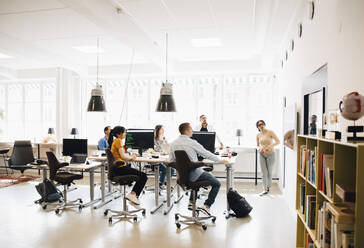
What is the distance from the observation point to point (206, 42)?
5.90 meters

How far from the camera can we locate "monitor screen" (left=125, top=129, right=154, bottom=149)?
5.30 meters

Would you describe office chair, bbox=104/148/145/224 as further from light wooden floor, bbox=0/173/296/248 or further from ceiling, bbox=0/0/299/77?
ceiling, bbox=0/0/299/77

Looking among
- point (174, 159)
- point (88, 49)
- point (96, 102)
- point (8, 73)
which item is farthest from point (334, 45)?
point (8, 73)

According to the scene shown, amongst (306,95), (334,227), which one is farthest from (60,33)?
(334,227)

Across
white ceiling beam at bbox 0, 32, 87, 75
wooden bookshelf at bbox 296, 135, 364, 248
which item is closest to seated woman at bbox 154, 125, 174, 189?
white ceiling beam at bbox 0, 32, 87, 75

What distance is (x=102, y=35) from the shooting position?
535cm

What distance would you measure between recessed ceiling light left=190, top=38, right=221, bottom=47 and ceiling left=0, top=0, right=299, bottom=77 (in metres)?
0.10

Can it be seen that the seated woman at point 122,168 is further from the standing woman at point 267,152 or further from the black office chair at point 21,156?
the black office chair at point 21,156

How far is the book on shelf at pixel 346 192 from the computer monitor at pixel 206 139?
3.06 m

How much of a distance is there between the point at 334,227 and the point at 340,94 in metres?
1.23

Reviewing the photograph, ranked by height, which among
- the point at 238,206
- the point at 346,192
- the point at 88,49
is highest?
the point at 88,49

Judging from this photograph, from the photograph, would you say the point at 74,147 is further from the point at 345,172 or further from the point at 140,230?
the point at 345,172

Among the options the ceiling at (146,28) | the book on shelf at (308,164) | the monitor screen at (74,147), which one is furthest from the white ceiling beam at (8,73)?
the book on shelf at (308,164)

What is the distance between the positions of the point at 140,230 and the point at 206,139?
189cm
